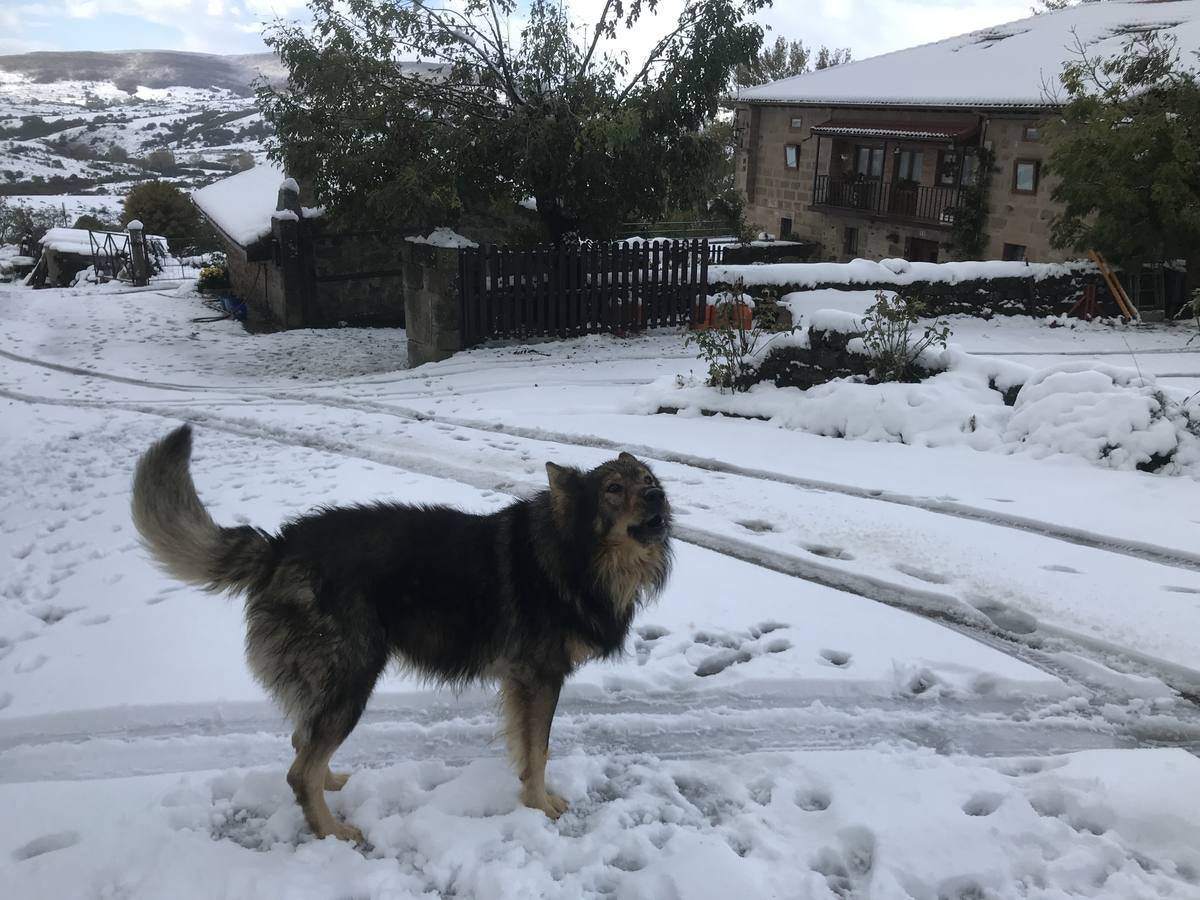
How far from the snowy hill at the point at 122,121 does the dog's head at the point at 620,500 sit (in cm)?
1589

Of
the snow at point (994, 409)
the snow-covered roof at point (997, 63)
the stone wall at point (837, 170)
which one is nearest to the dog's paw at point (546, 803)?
the snow at point (994, 409)

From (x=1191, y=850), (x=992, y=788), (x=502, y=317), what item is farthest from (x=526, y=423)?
(x=1191, y=850)

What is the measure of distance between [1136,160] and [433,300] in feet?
45.9

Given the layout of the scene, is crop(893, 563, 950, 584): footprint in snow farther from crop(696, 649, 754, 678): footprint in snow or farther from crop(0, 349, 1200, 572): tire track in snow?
crop(696, 649, 754, 678): footprint in snow

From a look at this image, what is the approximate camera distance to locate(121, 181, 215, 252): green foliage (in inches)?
1401

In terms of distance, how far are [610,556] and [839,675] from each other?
1661 mm

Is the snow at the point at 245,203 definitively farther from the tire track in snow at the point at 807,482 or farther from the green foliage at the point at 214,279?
the tire track in snow at the point at 807,482

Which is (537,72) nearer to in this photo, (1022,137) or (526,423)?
(526,423)

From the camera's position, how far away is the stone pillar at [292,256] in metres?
16.9

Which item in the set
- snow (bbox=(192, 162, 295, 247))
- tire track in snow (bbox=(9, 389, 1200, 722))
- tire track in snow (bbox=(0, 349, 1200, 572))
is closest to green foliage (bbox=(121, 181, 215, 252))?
snow (bbox=(192, 162, 295, 247))

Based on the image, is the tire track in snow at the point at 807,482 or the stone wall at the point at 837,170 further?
the stone wall at the point at 837,170

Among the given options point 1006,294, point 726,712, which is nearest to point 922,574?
point 726,712

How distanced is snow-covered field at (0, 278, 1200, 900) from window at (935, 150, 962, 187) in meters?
19.9

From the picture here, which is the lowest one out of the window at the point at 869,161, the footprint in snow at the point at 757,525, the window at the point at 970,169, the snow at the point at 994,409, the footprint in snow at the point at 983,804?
the footprint in snow at the point at 983,804
